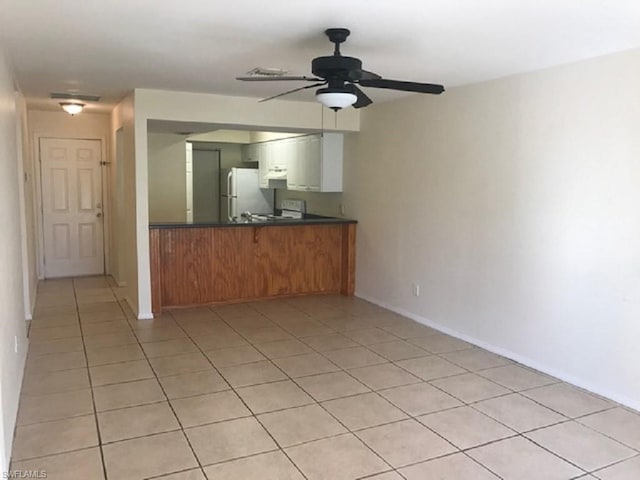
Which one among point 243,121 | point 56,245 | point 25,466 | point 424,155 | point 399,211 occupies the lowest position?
point 25,466

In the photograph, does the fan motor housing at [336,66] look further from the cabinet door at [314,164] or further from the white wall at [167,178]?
the white wall at [167,178]

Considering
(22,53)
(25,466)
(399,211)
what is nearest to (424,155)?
(399,211)

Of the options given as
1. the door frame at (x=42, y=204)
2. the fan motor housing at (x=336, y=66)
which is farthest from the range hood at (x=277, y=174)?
the fan motor housing at (x=336, y=66)

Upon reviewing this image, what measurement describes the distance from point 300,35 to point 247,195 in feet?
17.5

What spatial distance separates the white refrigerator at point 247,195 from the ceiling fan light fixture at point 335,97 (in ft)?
17.4

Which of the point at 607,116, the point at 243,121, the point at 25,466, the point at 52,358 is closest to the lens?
the point at 25,466

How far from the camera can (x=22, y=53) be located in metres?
3.53

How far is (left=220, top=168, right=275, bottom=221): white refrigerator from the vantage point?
8.09 metres

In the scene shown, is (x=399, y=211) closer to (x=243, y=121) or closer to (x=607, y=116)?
(x=243, y=121)

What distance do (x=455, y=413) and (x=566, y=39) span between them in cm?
230

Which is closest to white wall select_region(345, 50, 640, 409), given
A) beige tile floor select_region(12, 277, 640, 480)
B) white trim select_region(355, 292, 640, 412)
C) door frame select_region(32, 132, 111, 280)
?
white trim select_region(355, 292, 640, 412)

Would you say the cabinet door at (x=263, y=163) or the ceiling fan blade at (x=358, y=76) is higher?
the ceiling fan blade at (x=358, y=76)

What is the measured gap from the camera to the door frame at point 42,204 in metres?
6.82

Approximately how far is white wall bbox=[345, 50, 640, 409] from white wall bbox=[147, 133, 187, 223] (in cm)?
348
